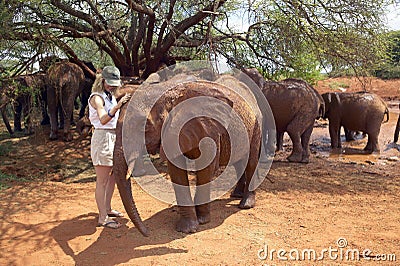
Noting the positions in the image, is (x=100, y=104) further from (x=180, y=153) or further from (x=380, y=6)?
(x=380, y=6)

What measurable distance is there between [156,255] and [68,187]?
3.21m

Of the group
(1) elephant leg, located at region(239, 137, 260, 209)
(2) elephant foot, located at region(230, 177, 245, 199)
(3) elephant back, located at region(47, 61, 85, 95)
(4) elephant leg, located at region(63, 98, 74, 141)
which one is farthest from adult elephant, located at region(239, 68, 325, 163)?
(4) elephant leg, located at region(63, 98, 74, 141)

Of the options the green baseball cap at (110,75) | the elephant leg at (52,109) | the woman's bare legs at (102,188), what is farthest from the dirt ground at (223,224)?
the elephant leg at (52,109)

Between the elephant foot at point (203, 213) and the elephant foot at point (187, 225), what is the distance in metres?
0.20

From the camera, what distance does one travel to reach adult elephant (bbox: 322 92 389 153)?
35.5ft

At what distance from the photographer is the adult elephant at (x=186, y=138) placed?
4105 millimetres

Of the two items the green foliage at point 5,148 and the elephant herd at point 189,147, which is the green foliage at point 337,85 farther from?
the elephant herd at point 189,147

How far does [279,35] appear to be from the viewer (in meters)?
9.07

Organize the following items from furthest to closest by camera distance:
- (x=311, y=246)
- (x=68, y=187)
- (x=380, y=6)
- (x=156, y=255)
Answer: (x=380, y=6) < (x=68, y=187) < (x=311, y=246) < (x=156, y=255)

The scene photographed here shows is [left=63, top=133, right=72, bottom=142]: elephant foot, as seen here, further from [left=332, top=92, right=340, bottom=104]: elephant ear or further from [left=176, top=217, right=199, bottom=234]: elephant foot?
[left=332, top=92, right=340, bottom=104]: elephant ear

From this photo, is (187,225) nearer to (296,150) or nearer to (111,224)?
(111,224)

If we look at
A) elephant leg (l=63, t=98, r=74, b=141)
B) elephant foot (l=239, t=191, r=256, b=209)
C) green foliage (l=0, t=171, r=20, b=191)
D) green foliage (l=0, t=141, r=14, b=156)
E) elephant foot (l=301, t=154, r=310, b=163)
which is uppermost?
elephant leg (l=63, t=98, r=74, b=141)

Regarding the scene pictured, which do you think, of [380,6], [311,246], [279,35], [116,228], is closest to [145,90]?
[116,228]

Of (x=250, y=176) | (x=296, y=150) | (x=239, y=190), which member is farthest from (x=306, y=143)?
(x=250, y=176)
